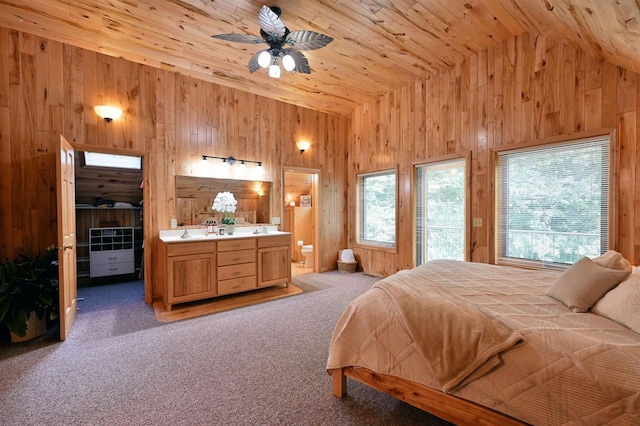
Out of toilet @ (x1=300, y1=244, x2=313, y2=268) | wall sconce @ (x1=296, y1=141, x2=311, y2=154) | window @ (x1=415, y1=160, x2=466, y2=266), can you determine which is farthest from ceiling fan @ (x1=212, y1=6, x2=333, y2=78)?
toilet @ (x1=300, y1=244, x2=313, y2=268)

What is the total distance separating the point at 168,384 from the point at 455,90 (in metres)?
4.64

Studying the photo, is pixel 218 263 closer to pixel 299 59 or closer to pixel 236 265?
pixel 236 265

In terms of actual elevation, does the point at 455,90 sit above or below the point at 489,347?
above

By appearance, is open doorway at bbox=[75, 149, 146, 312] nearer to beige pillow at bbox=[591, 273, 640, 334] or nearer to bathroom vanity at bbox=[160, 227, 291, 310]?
bathroom vanity at bbox=[160, 227, 291, 310]

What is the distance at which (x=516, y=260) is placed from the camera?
11.2 ft

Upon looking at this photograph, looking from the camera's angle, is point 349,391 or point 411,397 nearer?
point 411,397

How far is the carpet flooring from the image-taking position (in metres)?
1.66

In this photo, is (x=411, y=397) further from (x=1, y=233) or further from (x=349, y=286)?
(x=1, y=233)

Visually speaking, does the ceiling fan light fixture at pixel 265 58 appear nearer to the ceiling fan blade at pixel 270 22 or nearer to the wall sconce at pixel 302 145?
the ceiling fan blade at pixel 270 22

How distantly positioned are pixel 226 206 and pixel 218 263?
0.89 meters

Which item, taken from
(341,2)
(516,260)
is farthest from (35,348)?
(516,260)

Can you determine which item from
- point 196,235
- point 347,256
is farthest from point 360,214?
point 196,235

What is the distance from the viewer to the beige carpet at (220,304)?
10.7 feet

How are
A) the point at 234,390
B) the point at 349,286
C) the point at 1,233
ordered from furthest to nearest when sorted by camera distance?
the point at 349,286
the point at 1,233
the point at 234,390
